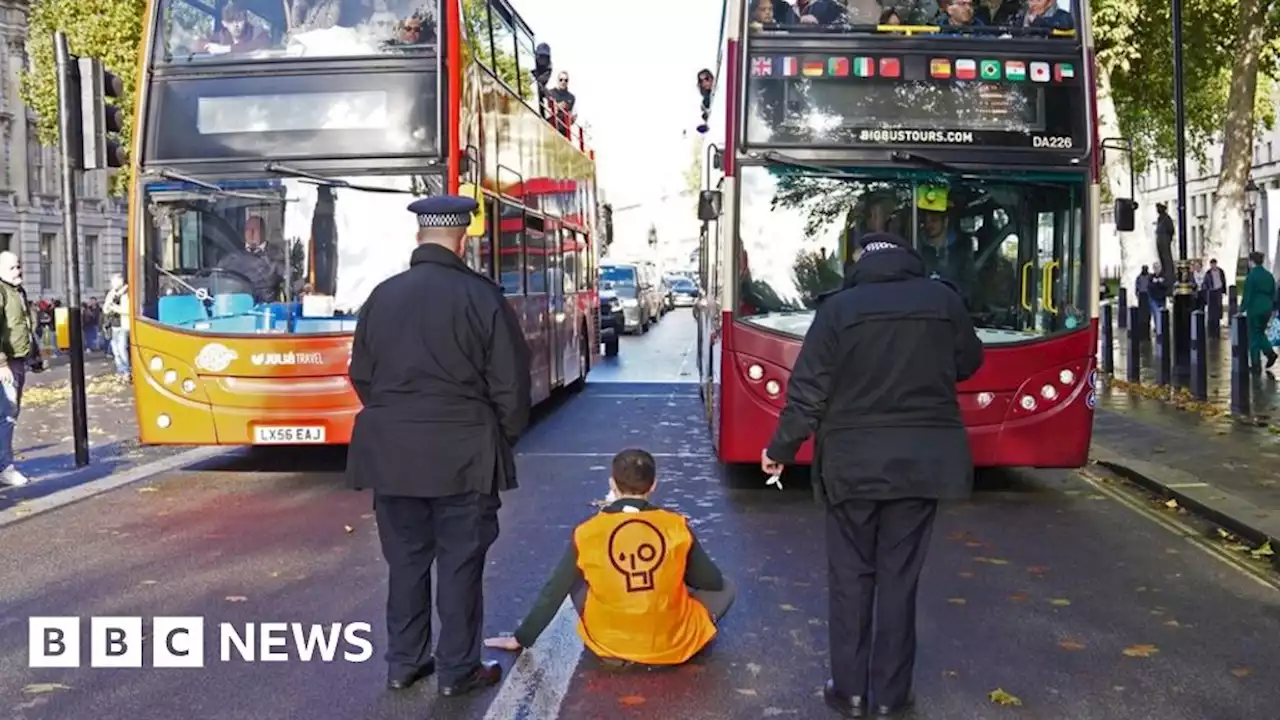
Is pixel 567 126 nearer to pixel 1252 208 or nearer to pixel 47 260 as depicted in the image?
pixel 47 260

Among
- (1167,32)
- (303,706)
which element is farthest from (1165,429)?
(1167,32)

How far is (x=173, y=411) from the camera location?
11078 mm

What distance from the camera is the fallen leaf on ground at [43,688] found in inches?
216

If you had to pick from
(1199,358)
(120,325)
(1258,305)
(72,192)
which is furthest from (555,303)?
(120,325)

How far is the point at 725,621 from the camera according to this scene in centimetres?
658

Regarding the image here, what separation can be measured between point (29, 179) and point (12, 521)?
152ft

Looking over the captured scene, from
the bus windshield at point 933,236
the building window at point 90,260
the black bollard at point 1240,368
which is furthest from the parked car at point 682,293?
the bus windshield at point 933,236

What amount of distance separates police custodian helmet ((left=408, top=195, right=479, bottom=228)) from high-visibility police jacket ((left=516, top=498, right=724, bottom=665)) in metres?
1.23

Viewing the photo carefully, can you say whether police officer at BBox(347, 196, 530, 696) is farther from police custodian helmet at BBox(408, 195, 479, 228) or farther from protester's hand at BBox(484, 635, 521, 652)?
protester's hand at BBox(484, 635, 521, 652)

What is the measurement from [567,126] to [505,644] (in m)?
13.8

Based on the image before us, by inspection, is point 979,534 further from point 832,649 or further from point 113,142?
point 113,142

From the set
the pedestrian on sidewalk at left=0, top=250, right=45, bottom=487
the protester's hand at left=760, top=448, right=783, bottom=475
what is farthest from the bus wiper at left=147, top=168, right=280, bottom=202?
the protester's hand at left=760, top=448, right=783, bottom=475

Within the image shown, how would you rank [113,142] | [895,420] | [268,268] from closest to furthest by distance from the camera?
1. [895,420]
2. [268,268]
3. [113,142]

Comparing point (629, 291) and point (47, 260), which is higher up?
point (47, 260)
